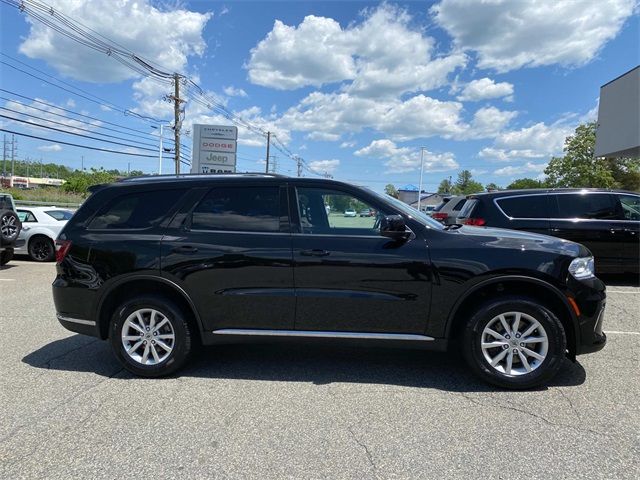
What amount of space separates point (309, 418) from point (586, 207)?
284 inches

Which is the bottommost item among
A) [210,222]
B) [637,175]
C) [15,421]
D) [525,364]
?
[15,421]

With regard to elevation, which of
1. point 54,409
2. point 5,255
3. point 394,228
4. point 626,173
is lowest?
point 54,409

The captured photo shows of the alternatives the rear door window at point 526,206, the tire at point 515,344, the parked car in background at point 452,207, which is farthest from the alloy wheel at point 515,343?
the parked car in background at point 452,207

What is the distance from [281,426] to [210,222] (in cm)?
185

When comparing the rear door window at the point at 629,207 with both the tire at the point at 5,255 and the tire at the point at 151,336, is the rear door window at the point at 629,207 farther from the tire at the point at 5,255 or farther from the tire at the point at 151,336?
the tire at the point at 5,255

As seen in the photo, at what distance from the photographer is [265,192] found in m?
4.15

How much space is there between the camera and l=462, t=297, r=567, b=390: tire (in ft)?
12.3

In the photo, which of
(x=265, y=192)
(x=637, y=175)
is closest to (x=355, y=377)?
(x=265, y=192)

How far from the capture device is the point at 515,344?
3.80 m

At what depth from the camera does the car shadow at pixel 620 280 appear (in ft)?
28.6

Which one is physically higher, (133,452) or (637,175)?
(637,175)

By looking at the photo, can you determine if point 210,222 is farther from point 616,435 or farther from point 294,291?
point 616,435

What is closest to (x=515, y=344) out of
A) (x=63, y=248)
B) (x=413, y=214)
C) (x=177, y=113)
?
(x=413, y=214)

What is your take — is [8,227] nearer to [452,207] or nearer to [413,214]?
[413,214]
